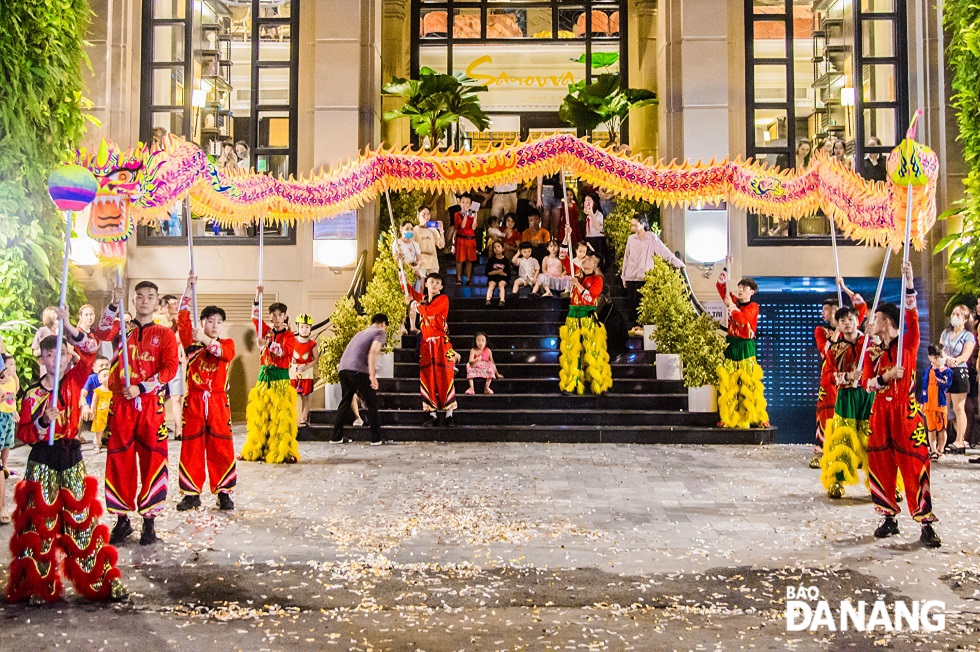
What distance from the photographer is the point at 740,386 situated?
1150cm

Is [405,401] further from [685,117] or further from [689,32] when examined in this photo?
[689,32]

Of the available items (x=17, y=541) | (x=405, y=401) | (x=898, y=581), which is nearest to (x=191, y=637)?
(x=17, y=541)

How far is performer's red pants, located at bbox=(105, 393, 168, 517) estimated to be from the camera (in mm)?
6305

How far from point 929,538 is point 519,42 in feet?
49.7

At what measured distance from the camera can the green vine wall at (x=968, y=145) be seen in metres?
12.8

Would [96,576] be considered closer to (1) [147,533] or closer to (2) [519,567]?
(1) [147,533]

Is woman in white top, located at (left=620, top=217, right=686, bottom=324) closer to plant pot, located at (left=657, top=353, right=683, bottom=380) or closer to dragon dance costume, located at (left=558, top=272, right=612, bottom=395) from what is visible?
plant pot, located at (left=657, top=353, right=683, bottom=380)

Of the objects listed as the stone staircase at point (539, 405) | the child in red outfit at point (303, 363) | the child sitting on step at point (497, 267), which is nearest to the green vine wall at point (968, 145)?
the stone staircase at point (539, 405)

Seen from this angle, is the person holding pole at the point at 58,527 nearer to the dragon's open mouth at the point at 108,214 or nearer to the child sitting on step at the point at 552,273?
the dragon's open mouth at the point at 108,214

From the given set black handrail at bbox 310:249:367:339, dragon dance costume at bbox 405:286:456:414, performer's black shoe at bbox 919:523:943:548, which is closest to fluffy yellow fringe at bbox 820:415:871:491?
performer's black shoe at bbox 919:523:943:548

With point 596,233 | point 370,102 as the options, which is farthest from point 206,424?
point 596,233

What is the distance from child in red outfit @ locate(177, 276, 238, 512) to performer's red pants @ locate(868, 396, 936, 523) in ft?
16.0

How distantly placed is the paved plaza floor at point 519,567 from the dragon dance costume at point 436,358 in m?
2.58

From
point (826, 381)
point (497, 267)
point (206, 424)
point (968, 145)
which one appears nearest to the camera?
point (206, 424)
